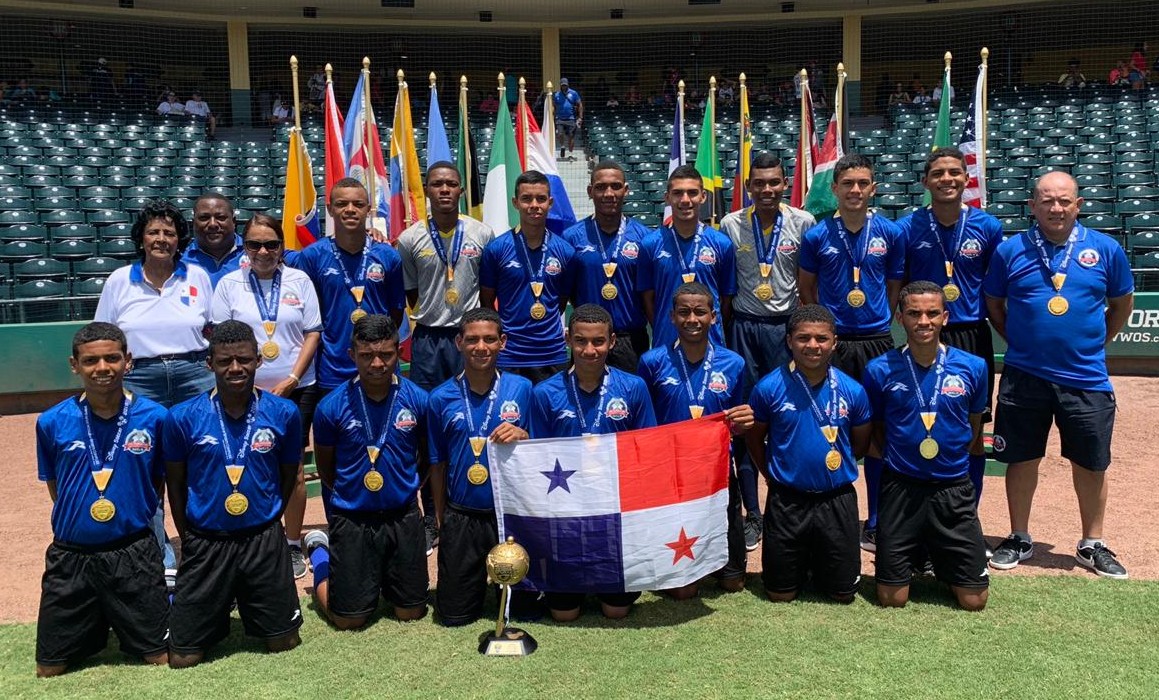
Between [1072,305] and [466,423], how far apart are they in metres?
3.37

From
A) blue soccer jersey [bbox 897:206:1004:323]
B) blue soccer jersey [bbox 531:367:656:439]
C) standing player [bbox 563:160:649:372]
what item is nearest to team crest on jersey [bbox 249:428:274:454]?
blue soccer jersey [bbox 531:367:656:439]

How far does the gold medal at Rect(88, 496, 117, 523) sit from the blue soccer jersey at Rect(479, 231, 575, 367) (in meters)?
2.46

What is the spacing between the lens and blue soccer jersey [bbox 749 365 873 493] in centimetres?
470

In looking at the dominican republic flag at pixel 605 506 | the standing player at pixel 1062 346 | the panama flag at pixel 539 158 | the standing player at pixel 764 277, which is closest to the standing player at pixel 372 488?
the dominican republic flag at pixel 605 506

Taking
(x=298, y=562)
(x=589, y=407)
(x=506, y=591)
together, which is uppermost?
(x=589, y=407)

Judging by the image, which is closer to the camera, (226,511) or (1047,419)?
(226,511)

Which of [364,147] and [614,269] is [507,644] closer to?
[614,269]

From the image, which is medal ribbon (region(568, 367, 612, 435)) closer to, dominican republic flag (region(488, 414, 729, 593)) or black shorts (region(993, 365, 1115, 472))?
dominican republic flag (region(488, 414, 729, 593))

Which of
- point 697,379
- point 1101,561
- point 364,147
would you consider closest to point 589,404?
point 697,379

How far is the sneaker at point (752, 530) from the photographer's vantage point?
227 inches

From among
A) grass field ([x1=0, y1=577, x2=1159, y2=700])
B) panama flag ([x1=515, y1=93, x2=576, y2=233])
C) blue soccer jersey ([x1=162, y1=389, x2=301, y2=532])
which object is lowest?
grass field ([x1=0, y1=577, x2=1159, y2=700])

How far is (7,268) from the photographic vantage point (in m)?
11.6

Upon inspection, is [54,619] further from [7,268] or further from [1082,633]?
[7,268]

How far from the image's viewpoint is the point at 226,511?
13.9 ft
